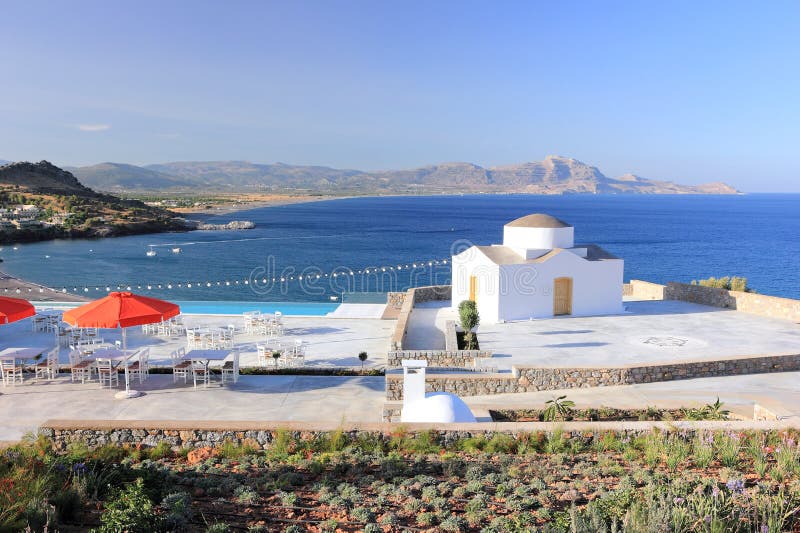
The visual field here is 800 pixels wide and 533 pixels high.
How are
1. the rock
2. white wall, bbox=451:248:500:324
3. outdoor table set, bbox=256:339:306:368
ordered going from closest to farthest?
the rock < outdoor table set, bbox=256:339:306:368 < white wall, bbox=451:248:500:324

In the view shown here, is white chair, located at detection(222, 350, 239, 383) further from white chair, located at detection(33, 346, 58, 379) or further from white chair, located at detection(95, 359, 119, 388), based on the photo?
white chair, located at detection(33, 346, 58, 379)

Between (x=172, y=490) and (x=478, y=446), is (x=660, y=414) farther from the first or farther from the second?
(x=172, y=490)

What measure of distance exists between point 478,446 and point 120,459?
183 inches

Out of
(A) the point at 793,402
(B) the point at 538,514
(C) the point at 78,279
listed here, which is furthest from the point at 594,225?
(B) the point at 538,514

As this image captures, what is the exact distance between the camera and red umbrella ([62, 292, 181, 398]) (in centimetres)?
1060

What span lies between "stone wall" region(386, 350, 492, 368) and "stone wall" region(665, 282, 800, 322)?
41.9ft

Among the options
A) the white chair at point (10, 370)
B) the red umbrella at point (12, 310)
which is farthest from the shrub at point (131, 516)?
the white chair at point (10, 370)

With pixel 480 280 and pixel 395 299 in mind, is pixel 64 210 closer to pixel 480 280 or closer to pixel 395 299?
pixel 395 299

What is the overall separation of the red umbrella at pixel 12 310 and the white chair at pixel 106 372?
1.70m

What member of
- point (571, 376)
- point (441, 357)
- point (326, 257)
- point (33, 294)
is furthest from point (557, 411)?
point (326, 257)

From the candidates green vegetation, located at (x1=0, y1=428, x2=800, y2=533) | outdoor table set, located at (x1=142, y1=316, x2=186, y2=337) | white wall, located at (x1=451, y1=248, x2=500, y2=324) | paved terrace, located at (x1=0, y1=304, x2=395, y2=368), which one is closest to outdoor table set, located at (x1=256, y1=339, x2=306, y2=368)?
paved terrace, located at (x1=0, y1=304, x2=395, y2=368)

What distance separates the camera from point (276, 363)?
14.7m

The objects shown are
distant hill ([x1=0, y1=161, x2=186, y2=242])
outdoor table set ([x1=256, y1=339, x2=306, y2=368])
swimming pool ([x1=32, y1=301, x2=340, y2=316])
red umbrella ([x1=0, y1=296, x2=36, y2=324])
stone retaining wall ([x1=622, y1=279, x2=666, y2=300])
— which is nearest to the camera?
red umbrella ([x1=0, y1=296, x2=36, y2=324])

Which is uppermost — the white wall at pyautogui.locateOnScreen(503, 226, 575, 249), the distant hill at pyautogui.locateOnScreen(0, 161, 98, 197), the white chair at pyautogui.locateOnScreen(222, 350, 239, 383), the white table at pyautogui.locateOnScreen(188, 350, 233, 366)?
the distant hill at pyautogui.locateOnScreen(0, 161, 98, 197)
